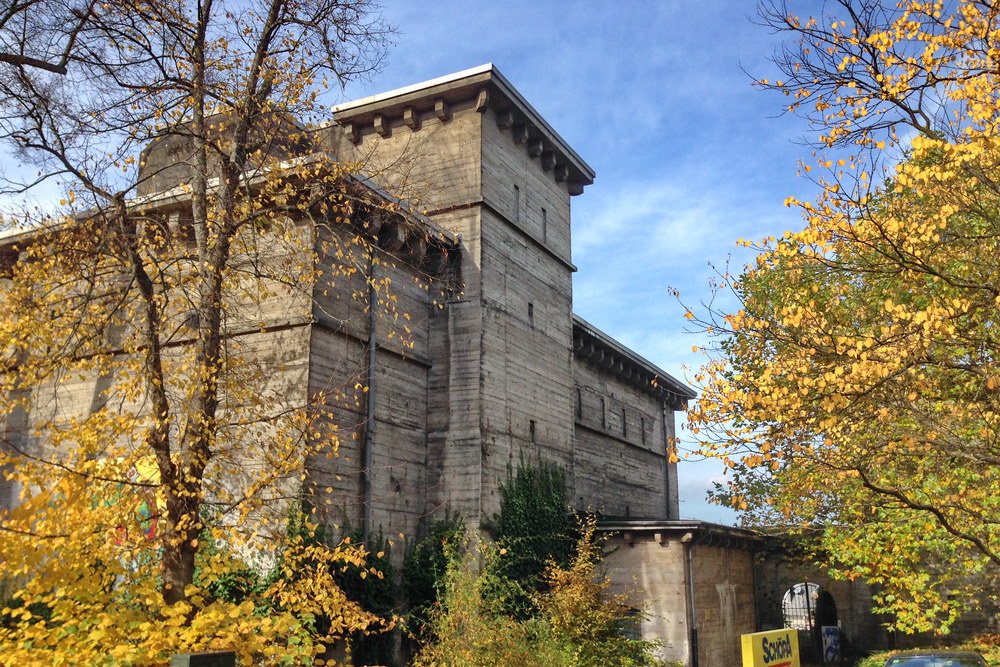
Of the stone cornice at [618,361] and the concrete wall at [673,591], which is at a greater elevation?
the stone cornice at [618,361]

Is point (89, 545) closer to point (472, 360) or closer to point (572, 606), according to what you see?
point (572, 606)

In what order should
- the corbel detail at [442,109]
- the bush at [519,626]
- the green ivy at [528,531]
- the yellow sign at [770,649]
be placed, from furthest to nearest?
the corbel detail at [442,109], the green ivy at [528,531], the bush at [519,626], the yellow sign at [770,649]

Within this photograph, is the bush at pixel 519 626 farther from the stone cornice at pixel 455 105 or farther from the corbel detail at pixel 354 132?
the corbel detail at pixel 354 132

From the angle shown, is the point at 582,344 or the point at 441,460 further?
the point at 582,344

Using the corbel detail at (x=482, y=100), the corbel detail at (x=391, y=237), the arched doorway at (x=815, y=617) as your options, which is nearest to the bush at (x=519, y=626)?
the corbel detail at (x=391, y=237)

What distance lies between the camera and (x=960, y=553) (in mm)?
18734

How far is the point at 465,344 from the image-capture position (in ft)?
71.4

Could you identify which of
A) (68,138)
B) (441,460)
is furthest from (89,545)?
(441,460)

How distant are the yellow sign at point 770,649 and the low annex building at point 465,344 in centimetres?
689

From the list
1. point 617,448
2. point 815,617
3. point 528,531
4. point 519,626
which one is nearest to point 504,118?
point 528,531

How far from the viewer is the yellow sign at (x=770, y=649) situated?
14664mm

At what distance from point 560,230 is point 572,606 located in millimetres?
12888

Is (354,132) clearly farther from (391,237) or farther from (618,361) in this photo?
(618,361)

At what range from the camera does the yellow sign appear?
48.1ft
